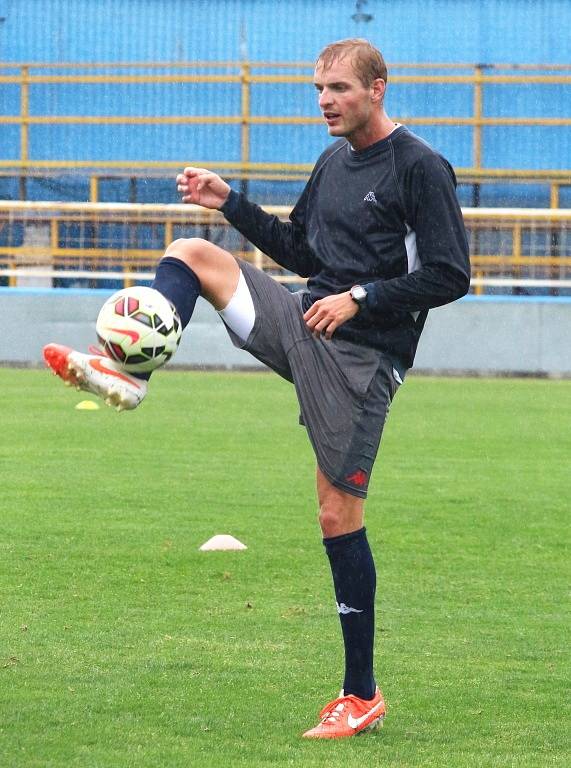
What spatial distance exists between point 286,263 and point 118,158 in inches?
800

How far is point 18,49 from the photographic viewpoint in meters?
25.8

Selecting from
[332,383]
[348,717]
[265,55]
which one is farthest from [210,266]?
[265,55]

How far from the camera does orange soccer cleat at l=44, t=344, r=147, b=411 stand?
3678 mm

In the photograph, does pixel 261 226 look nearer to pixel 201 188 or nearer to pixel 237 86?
pixel 201 188

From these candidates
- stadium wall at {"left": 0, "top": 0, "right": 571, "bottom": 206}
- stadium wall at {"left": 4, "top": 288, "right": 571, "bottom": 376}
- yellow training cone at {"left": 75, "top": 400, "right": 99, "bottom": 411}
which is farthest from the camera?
stadium wall at {"left": 0, "top": 0, "right": 571, "bottom": 206}

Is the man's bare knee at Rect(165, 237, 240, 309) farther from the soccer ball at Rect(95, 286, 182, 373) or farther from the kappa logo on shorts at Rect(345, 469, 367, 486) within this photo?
the kappa logo on shorts at Rect(345, 469, 367, 486)

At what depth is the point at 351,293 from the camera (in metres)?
3.88

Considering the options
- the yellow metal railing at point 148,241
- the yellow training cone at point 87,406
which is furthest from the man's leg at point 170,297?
the yellow metal railing at point 148,241

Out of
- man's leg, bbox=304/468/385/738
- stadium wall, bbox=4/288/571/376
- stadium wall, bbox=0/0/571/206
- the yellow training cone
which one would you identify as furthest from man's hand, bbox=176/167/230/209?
stadium wall, bbox=0/0/571/206

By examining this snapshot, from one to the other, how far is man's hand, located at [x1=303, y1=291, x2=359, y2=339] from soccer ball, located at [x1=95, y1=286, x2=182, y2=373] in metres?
0.37

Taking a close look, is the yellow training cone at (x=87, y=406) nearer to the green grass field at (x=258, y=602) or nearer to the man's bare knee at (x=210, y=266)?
the green grass field at (x=258, y=602)

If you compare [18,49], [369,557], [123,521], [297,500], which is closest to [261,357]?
[369,557]

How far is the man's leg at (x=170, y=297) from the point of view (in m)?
3.68

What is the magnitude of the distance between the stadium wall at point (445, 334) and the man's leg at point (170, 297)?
13903mm
